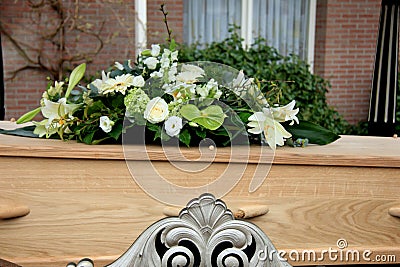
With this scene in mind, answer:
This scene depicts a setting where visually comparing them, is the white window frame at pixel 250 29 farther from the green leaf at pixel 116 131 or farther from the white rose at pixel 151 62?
the green leaf at pixel 116 131

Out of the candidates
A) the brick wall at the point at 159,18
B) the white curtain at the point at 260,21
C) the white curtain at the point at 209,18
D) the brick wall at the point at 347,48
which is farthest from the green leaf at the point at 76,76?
the brick wall at the point at 347,48

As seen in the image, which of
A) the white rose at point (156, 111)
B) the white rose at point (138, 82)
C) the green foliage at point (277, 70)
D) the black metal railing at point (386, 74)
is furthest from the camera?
the green foliage at point (277, 70)

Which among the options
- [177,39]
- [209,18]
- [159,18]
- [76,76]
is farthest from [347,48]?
[76,76]

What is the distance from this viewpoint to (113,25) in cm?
727

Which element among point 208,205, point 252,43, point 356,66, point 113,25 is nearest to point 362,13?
point 356,66

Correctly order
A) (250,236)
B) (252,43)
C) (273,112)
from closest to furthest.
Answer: (250,236), (273,112), (252,43)

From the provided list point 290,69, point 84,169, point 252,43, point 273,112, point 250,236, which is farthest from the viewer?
point 252,43

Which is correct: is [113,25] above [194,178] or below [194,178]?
above

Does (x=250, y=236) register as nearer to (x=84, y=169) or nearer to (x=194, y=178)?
(x=194, y=178)

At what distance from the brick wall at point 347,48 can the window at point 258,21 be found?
0.61ft

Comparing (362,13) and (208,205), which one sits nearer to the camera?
(208,205)

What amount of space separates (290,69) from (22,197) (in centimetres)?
593

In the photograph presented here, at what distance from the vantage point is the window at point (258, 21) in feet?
25.9

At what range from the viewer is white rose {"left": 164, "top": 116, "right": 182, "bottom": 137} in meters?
1.61
